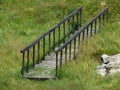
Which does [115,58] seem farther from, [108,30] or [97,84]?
[108,30]

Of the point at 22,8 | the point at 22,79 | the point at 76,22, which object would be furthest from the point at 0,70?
the point at 22,8

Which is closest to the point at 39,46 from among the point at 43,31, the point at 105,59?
the point at 105,59

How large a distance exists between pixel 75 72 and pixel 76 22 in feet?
22.4

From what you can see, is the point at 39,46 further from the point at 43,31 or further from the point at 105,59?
the point at 43,31

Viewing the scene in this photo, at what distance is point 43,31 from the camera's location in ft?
63.7

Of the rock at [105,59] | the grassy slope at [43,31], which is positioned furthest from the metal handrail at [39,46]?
the rock at [105,59]

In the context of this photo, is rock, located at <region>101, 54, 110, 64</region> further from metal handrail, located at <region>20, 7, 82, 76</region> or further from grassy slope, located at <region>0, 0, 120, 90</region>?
metal handrail, located at <region>20, 7, 82, 76</region>

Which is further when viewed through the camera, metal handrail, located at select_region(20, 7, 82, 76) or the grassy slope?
metal handrail, located at select_region(20, 7, 82, 76)

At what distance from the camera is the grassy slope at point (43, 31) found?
39.3 ft

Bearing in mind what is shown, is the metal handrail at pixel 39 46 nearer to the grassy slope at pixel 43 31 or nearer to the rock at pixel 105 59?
the grassy slope at pixel 43 31

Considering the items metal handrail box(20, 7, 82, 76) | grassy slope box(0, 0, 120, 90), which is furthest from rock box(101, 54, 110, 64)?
metal handrail box(20, 7, 82, 76)

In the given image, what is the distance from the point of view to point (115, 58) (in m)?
14.1

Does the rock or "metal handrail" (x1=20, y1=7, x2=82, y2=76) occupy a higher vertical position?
"metal handrail" (x1=20, y1=7, x2=82, y2=76)

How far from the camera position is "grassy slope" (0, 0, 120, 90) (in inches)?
472
